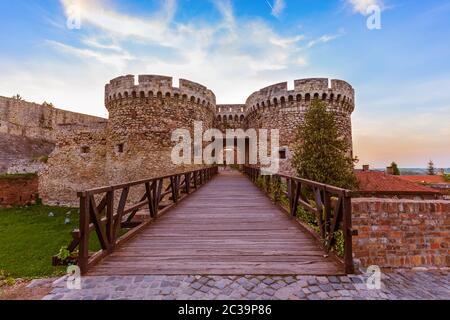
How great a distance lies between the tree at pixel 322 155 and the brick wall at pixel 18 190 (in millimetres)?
17985

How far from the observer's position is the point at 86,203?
2746mm

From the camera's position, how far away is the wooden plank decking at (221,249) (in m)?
2.70

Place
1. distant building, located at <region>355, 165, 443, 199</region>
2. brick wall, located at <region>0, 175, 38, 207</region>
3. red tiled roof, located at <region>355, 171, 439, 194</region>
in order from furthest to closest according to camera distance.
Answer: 1. brick wall, located at <region>0, 175, 38, 207</region>
2. red tiled roof, located at <region>355, 171, 439, 194</region>
3. distant building, located at <region>355, 165, 443, 199</region>

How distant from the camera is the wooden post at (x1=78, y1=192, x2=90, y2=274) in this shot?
8.65 feet

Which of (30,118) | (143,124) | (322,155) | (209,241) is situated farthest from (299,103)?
(30,118)

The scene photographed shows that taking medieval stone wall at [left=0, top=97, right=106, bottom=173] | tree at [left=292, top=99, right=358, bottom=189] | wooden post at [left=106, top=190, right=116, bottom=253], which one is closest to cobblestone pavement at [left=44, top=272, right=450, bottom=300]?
wooden post at [left=106, top=190, right=116, bottom=253]

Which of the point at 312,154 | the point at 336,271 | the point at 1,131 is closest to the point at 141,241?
the point at 336,271

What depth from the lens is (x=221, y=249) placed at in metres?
3.29

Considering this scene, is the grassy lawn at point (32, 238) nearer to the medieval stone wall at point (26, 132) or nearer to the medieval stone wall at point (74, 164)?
the medieval stone wall at point (74, 164)

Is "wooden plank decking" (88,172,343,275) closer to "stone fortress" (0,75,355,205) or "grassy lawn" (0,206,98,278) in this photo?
"grassy lawn" (0,206,98,278)

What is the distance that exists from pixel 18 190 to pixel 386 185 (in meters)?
23.5

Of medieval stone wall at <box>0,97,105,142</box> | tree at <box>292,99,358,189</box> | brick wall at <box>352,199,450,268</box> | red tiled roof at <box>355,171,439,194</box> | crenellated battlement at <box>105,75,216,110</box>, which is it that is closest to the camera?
brick wall at <box>352,199,450,268</box>

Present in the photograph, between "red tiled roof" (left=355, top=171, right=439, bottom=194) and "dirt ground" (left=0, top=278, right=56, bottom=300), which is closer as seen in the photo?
"dirt ground" (left=0, top=278, right=56, bottom=300)
